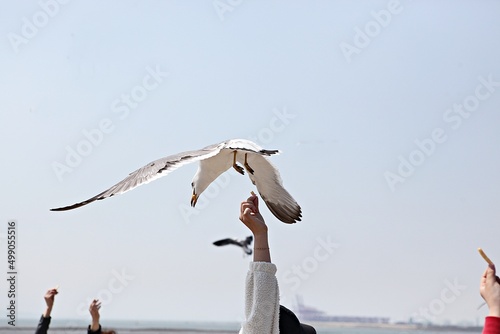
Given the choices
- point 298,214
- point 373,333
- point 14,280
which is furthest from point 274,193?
point 373,333

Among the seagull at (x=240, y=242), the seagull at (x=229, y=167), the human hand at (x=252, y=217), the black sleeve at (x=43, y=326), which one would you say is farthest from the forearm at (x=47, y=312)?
the seagull at (x=240, y=242)

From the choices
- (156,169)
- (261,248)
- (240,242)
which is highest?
(240,242)

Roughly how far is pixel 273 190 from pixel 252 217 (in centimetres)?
235

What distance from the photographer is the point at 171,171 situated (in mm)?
3943

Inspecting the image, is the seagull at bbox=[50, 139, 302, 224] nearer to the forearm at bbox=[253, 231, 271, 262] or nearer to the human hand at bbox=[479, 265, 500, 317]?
the forearm at bbox=[253, 231, 271, 262]

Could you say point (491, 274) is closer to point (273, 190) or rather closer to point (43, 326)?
point (273, 190)

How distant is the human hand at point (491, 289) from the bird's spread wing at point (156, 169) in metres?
2.00

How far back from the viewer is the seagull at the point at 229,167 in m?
3.94

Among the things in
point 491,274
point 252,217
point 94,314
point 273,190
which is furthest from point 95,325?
point 491,274

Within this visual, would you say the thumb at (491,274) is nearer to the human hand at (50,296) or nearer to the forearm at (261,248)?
the forearm at (261,248)

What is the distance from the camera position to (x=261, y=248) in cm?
221

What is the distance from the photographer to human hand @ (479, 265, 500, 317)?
72.6 inches

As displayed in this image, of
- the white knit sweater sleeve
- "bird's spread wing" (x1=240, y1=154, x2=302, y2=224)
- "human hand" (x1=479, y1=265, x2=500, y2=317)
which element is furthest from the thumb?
"bird's spread wing" (x1=240, y1=154, x2=302, y2=224)

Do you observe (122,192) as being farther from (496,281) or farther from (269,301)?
(496,281)
